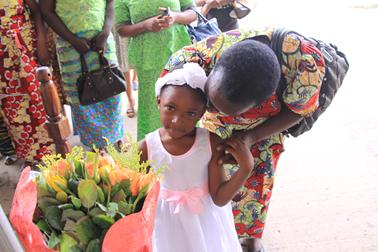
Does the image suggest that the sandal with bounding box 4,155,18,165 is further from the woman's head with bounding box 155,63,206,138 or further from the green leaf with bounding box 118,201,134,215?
the green leaf with bounding box 118,201,134,215

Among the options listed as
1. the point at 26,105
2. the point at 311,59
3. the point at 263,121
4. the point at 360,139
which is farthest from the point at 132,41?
the point at 360,139

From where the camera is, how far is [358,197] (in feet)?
6.96

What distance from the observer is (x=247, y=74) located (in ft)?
3.09

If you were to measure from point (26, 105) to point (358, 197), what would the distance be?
6.75 feet

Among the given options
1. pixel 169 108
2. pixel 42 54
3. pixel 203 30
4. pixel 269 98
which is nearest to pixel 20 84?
pixel 42 54

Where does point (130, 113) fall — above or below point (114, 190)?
below

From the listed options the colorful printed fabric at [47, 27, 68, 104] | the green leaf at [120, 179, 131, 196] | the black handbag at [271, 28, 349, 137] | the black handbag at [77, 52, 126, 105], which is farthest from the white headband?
the colorful printed fabric at [47, 27, 68, 104]

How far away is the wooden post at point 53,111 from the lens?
0.94 metres

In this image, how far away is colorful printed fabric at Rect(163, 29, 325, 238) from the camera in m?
1.10

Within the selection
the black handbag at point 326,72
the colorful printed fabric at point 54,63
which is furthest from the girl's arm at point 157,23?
the black handbag at point 326,72

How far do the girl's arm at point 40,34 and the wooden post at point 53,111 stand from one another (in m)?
1.21

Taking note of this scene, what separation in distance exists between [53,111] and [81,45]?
1.13m

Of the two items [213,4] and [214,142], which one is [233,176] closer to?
[214,142]

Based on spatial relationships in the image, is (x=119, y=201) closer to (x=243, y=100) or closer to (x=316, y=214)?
(x=243, y=100)
